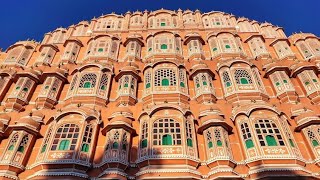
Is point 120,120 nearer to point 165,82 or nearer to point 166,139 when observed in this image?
point 166,139

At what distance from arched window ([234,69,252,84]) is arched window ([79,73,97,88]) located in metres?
10.3

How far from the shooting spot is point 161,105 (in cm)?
1833

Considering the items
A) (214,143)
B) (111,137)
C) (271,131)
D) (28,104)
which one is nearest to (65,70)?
(28,104)

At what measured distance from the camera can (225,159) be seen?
50.4 ft

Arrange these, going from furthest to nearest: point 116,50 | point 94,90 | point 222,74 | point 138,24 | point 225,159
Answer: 1. point 138,24
2. point 116,50
3. point 222,74
4. point 94,90
5. point 225,159

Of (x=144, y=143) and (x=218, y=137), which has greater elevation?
(x=218, y=137)

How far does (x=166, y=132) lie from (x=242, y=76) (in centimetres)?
808

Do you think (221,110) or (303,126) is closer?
(303,126)

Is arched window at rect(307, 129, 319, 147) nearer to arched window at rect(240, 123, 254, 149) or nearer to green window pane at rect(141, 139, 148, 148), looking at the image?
arched window at rect(240, 123, 254, 149)

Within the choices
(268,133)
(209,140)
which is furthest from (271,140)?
(209,140)

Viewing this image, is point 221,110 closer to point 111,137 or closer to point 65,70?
point 111,137

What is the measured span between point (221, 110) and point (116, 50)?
12.1 m

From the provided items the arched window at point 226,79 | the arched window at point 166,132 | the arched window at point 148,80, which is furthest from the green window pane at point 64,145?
the arched window at point 226,79

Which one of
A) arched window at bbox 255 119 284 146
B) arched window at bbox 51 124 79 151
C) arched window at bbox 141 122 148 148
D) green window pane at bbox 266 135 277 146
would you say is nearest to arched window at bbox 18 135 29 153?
arched window at bbox 51 124 79 151
